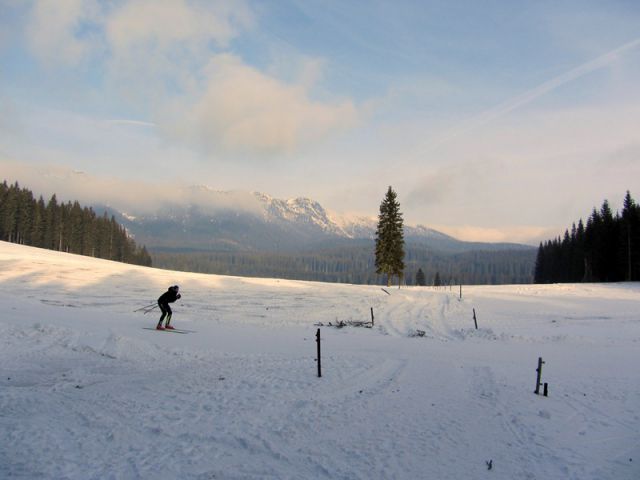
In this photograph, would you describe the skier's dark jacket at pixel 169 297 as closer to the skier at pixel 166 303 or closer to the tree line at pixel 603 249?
the skier at pixel 166 303

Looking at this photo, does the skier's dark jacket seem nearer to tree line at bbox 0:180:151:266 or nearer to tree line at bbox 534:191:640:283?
tree line at bbox 534:191:640:283

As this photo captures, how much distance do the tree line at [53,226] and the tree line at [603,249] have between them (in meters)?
96.8

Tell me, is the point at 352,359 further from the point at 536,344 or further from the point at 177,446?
the point at 536,344

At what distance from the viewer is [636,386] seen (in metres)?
12.3

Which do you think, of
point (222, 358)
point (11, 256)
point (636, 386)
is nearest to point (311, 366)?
point (222, 358)

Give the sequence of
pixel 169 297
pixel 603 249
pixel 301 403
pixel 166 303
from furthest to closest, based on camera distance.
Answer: pixel 603 249, pixel 169 297, pixel 166 303, pixel 301 403

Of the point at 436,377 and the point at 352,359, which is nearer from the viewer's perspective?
the point at 436,377

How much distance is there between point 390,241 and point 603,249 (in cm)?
3917

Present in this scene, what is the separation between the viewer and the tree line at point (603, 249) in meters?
59.4

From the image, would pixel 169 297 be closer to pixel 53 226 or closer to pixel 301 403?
pixel 301 403

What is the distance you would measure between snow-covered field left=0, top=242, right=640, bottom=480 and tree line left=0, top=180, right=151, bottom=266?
217ft

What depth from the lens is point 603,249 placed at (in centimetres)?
6681

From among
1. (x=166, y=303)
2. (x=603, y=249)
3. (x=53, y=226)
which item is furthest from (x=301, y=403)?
(x=53, y=226)

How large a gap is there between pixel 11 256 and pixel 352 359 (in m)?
44.9
